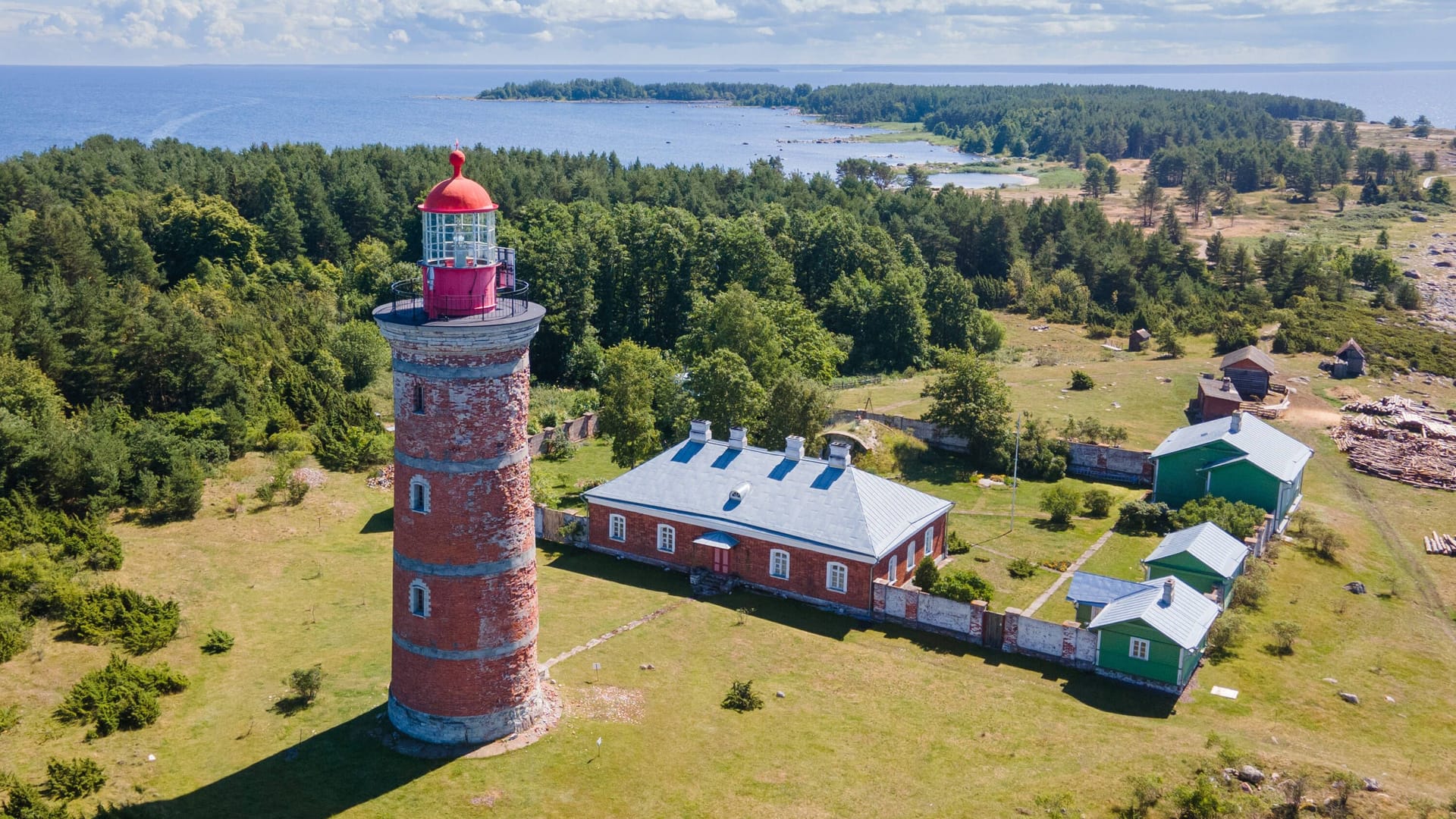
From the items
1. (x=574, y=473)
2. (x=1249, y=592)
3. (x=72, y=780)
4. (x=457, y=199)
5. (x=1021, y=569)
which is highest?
(x=457, y=199)

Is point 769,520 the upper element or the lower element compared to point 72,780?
upper

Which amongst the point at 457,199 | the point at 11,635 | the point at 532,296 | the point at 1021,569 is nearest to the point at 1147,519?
the point at 1021,569

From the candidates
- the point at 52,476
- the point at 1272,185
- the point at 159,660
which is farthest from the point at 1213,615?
the point at 1272,185

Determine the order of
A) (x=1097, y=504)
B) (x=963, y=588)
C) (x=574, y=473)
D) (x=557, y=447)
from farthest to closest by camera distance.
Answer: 1. (x=557, y=447)
2. (x=574, y=473)
3. (x=1097, y=504)
4. (x=963, y=588)

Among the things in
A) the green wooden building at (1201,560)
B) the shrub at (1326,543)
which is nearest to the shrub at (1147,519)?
the shrub at (1326,543)

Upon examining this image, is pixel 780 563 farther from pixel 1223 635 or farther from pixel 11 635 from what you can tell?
pixel 11 635

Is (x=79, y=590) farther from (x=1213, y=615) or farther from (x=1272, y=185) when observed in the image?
(x=1272, y=185)

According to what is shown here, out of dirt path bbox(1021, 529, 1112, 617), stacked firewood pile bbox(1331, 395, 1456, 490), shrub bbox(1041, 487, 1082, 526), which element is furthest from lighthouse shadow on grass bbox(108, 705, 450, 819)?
stacked firewood pile bbox(1331, 395, 1456, 490)
